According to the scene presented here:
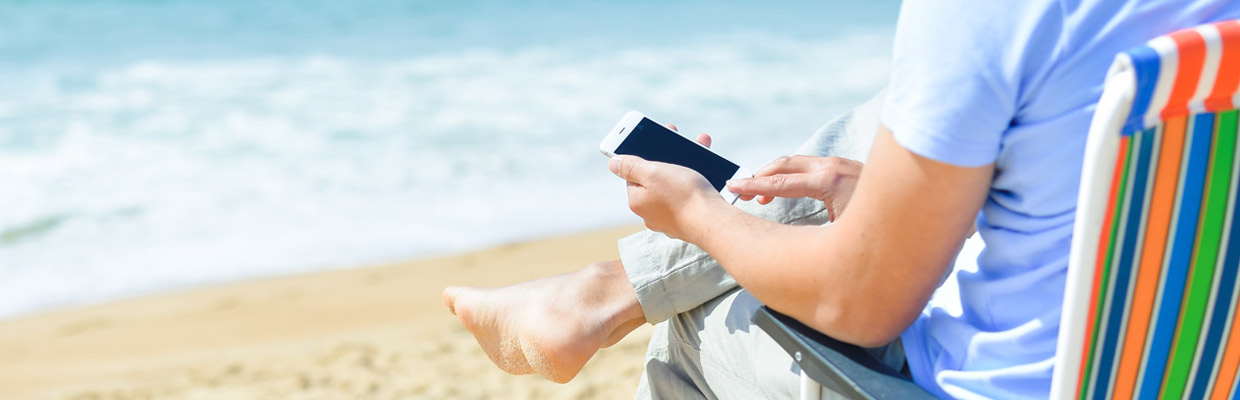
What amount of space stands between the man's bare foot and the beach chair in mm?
605

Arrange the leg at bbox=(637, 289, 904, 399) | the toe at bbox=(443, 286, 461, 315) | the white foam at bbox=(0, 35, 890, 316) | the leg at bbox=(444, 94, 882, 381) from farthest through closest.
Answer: the white foam at bbox=(0, 35, 890, 316) → the toe at bbox=(443, 286, 461, 315) → the leg at bbox=(444, 94, 882, 381) → the leg at bbox=(637, 289, 904, 399)

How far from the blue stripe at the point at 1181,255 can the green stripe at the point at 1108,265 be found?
7 centimetres

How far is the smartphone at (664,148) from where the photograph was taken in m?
1.66

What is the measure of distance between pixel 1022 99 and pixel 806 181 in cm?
55

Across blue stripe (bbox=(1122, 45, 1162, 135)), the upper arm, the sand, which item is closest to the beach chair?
blue stripe (bbox=(1122, 45, 1162, 135))

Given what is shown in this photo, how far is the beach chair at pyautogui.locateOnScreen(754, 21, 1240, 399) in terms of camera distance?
0.91 meters

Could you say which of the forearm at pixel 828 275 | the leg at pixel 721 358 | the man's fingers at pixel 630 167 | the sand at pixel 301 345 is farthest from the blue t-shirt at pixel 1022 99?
the sand at pixel 301 345

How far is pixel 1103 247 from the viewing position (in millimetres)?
964

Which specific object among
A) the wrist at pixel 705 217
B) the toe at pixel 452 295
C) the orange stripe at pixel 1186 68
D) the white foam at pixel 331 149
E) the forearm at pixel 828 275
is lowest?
the forearm at pixel 828 275

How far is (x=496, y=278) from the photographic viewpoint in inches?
156

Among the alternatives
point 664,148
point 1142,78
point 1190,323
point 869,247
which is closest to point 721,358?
point 664,148

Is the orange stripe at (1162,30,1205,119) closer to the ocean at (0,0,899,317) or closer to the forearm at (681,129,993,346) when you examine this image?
the forearm at (681,129,993,346)

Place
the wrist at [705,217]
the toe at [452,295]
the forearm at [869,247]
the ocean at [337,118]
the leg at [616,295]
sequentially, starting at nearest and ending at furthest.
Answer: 1. the forearm at [869,247]
2. the wrist at [705,217]
3. the leg at [616,295]
4. the toe at [452,295]
5. the ocean at [337,118]

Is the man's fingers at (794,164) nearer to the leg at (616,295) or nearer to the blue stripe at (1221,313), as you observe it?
the leg at (616,295)
